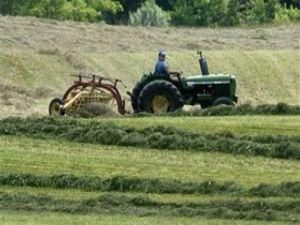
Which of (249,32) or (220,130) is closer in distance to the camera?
(220,130)

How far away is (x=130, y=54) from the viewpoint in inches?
2363

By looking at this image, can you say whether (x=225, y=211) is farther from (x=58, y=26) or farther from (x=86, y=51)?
(x=58, y=26)

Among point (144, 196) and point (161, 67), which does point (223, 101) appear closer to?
point (161, 67)

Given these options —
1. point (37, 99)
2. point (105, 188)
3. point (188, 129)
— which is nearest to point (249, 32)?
point (37, 99)

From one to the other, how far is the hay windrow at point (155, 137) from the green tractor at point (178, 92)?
416 centimetres

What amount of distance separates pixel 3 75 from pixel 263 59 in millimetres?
13732

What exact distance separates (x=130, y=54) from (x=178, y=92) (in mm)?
19731

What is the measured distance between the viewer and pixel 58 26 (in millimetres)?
64875

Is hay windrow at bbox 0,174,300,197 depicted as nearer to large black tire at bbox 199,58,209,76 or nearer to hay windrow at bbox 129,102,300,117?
hay windrow at bbox 129,102,300,117

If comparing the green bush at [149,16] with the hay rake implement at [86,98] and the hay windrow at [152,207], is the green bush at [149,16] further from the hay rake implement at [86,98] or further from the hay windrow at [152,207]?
the hay windrow at [152,207]

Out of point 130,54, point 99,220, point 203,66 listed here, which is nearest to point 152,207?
point 99,220

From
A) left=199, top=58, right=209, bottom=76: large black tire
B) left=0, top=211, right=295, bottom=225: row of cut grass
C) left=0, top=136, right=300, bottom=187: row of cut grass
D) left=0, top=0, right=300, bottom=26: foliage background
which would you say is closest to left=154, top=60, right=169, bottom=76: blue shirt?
left=199, top=58, right=209, bottom=76: large black tire

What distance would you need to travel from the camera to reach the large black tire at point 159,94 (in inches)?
1583

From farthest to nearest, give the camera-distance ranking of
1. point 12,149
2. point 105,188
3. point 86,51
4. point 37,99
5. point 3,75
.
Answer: point 86,51
point 3,75
point 37,99
point 12,149
point 105,188
